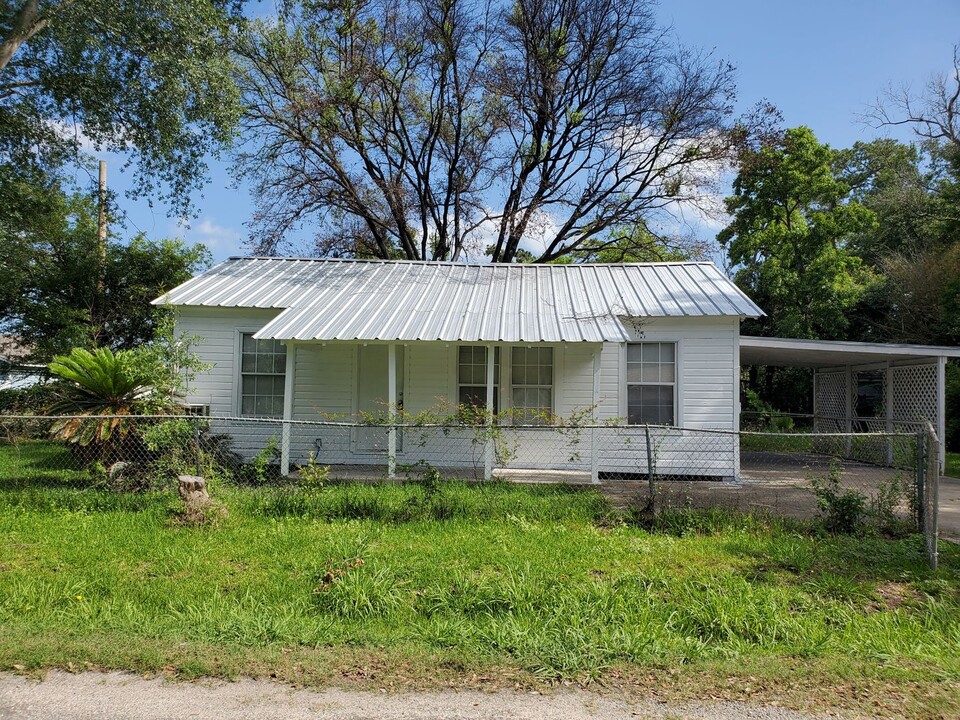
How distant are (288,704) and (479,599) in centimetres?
170

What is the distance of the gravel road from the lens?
3.38 meters

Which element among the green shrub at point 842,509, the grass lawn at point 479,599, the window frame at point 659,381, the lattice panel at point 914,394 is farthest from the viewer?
the lattice panel at point 914,394

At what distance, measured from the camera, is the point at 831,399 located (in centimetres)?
1692

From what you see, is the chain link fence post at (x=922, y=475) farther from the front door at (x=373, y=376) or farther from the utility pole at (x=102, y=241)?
the utility pole at (x=102, y=241)

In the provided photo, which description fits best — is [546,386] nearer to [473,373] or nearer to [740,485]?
[473,373]

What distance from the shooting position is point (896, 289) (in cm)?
2267

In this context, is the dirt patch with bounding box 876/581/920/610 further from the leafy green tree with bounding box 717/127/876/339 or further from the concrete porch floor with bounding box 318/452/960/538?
the leafy green tree with bounding box 717/127/876/339

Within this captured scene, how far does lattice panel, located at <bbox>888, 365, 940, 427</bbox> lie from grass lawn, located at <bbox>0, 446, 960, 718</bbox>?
7.88 meters

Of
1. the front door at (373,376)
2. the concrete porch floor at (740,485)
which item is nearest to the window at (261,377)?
the front door at (373,376)

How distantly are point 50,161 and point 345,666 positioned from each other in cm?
1606

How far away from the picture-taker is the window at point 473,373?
11805 mm

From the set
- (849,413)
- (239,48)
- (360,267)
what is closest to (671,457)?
(849,413)

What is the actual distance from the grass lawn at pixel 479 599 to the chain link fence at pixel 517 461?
1.97 ft

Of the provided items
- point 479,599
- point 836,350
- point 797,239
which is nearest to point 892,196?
point 797,239
